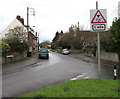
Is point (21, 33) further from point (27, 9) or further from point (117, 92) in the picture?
point (117, 92)

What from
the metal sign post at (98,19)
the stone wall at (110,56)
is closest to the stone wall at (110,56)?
the stone wall at (110,56)

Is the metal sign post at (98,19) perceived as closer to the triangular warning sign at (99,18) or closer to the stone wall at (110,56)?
the triangular warning sign at (99,18)

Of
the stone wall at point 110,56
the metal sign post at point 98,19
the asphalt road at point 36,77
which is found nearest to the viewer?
the asphalt road at point 36,77

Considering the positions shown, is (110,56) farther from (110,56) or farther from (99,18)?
(99,18)

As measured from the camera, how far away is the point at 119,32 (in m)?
14.3

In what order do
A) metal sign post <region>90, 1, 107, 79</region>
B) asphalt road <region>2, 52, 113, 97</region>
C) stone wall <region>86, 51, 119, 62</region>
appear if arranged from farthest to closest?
1. stone wall <region>86, 51, 119, 62</region>
2. metal sign post <region>90, 1, 107, 79</region>
3. asphalt road <region>2, 52, 113, 97</region>

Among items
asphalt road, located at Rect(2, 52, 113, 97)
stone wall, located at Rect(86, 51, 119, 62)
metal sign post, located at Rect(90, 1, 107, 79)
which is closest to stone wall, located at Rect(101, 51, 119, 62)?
stone wall, located at Rect(86, 51, 119, 62)

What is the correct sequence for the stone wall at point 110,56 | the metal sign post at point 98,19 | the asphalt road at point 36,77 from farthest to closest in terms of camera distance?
1. the stone wall at point 110,56
2. the metal sign post at point 98,19
3. the asphalt road at point 36,77

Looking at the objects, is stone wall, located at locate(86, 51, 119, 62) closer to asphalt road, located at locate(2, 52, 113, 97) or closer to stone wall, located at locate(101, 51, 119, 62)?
stone wall, located at locate(101, 51, 119, 62)

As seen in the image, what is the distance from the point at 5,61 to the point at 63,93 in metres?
11.9

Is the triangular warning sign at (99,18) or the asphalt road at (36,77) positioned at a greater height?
the triangular warning sign at (99,18)

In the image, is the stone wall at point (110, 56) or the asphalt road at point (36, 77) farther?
the stone wall at point (110, 56)

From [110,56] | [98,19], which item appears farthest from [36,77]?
[110,56]

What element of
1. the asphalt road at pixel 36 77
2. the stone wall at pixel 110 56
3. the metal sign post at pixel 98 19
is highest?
the metal sign post at pixel 98 19
